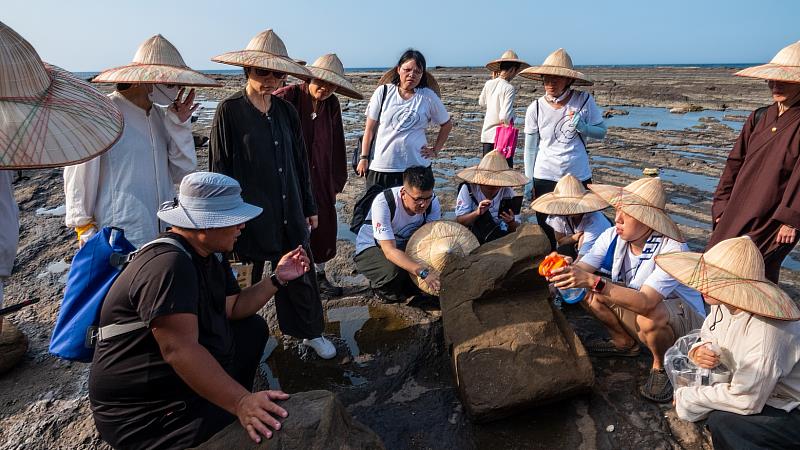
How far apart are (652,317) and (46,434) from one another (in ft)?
11.0

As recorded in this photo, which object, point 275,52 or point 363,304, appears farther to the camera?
point 363,304

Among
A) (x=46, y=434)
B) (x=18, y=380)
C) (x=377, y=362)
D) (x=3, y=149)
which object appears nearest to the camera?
(x=3, y=149)

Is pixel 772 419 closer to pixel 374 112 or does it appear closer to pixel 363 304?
pixel 363 304

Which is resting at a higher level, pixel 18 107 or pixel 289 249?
pixel 18 107

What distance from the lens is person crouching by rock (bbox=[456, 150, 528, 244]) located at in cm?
436

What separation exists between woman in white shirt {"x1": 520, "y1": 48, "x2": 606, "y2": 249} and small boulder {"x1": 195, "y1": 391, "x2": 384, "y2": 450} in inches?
123

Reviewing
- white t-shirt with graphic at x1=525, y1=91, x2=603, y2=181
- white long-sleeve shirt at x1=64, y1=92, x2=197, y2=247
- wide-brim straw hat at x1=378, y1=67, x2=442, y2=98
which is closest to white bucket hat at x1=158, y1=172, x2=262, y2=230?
white long-sleeve shirt at x1=64, y1=92, x2=197, y2=247

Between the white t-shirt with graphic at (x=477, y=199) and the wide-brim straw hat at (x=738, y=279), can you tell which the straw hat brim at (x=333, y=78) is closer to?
the white t-shirt with graphic at (x=477, y=199)

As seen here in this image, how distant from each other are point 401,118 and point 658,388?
279cm

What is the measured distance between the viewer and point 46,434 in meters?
2.73

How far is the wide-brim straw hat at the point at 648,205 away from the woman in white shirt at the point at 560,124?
1.13 meters

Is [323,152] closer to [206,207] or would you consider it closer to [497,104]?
[206,207]

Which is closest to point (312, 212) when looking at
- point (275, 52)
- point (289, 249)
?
point (289, 249)

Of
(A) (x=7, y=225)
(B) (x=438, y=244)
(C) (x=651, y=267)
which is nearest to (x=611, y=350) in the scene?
(C) (x=651, y=267)
